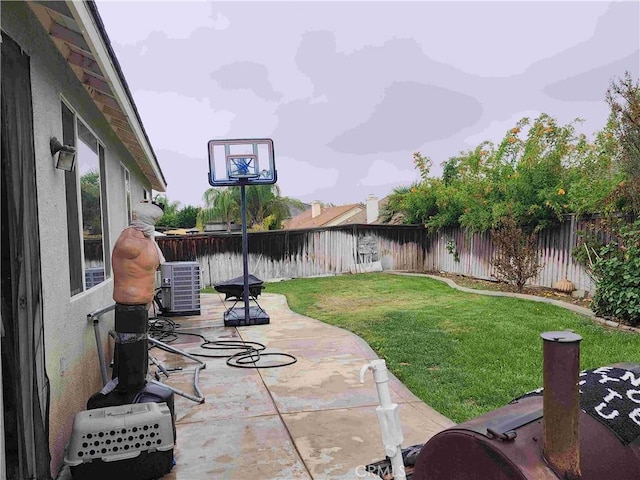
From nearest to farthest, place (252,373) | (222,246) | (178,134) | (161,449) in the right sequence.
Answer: (161,449) → (252,373) → (222,246) → (178,134)

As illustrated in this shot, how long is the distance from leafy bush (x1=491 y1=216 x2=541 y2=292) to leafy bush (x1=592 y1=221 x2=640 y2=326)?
108 inches

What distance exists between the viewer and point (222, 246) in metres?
13.8

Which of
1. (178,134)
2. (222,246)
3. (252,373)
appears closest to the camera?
(252,373)

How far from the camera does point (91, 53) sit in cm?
300

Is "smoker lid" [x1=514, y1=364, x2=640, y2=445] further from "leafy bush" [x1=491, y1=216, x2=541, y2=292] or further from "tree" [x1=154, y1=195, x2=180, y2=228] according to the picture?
"tree" [x1=154, y1=195, x2=180, y2=228]

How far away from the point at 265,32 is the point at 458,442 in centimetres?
1895

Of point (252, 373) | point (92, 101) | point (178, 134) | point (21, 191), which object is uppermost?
point (178, 134)

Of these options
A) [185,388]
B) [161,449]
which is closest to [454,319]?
[185,388]

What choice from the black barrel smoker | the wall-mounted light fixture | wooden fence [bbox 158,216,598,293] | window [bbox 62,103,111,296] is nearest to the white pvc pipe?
the black barrel smoker

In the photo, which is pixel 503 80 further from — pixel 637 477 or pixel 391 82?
pixel 637 477

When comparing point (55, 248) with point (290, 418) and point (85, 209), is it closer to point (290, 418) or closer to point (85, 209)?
point (85, 209)

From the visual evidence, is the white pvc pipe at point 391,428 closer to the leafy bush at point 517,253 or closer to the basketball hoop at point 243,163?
the basketball hoop at point 243,163

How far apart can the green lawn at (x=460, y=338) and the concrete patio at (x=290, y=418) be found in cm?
34

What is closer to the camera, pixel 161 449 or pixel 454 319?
pixel 161 449
